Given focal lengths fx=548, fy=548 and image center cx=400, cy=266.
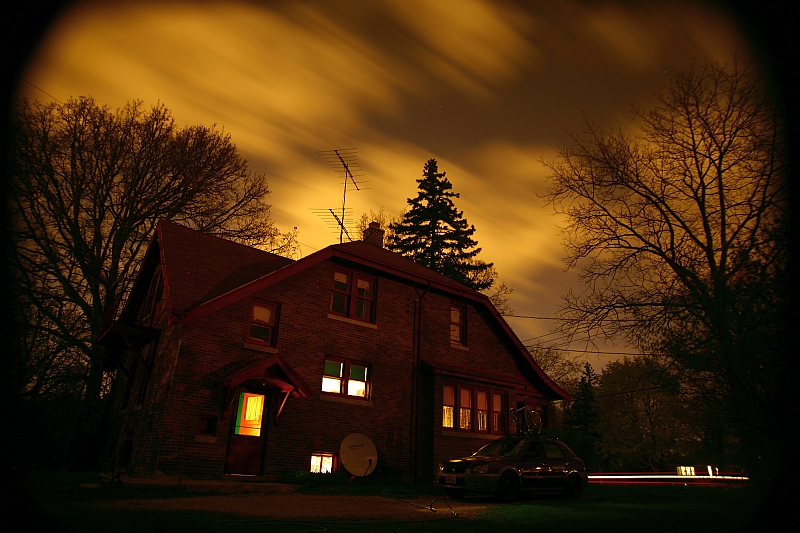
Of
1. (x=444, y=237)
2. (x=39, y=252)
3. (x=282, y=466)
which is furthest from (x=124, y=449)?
(x=444, y=237)

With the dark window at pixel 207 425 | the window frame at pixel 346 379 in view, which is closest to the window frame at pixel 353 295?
the window frame at pixel 346 379

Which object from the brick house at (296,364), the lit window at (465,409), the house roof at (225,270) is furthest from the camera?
the lit window at (465,409)

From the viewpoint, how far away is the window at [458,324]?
72.3 ft

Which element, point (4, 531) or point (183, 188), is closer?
point (4, 531)

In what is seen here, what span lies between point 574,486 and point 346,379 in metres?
7.39

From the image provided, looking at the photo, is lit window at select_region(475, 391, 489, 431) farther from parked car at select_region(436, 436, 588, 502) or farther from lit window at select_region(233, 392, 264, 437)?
lit window at select_region(233, 392, 264, 437)

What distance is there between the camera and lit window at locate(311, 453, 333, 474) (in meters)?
16.2

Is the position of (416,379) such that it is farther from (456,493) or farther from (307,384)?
(456,493)

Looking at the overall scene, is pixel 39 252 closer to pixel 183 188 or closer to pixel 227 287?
pixel 183 188

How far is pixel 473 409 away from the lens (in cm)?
2059

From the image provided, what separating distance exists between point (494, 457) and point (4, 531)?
10.1 m

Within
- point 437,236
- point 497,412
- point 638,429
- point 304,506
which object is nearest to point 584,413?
point 638,429

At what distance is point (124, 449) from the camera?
51.8 feet

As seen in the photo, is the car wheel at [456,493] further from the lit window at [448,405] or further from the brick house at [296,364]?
the lit window at [448,405]
